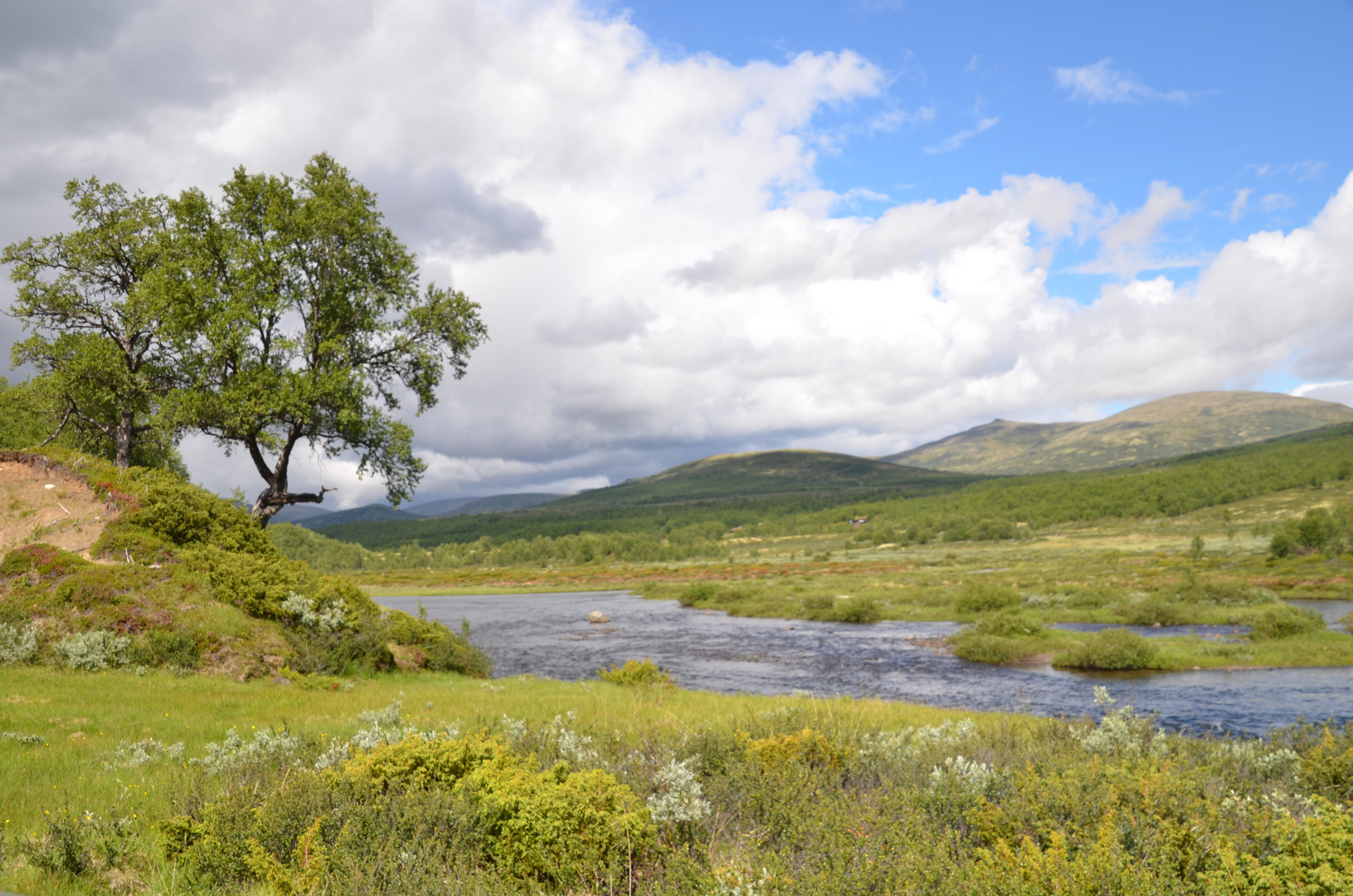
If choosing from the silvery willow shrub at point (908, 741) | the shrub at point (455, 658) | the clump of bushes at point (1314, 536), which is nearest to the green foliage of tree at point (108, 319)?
the shrub at point (455, 658)

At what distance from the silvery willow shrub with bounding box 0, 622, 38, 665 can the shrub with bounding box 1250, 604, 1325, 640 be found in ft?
132

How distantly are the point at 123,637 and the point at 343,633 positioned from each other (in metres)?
4.86

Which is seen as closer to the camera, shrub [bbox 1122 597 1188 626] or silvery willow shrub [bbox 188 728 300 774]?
silvery willow shrub [bbox 188 728 300 774]

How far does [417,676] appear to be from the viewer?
19766 mm

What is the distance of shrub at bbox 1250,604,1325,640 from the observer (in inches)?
1111

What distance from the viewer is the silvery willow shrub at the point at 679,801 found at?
5.84 meters

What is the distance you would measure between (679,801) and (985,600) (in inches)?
1632

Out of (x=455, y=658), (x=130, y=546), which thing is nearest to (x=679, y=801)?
(x=455, y=658)

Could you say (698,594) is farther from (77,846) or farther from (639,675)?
(77,846)

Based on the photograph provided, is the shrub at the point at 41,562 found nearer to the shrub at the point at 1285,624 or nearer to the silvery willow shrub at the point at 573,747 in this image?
the silvery willow shrub at the point at 573,747

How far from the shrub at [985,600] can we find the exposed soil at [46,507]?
1659 inches

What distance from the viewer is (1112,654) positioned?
26328mm

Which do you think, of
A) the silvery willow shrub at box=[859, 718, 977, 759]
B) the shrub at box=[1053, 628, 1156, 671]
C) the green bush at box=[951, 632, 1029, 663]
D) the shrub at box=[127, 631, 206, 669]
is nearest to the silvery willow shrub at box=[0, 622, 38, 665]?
the shrub at box=[127, 631, 206, 669]

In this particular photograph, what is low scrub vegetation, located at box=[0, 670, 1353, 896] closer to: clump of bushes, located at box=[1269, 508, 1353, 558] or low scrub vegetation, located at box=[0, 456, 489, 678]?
low scrub vegetation, located at box=[0, 456, 489, 678]
